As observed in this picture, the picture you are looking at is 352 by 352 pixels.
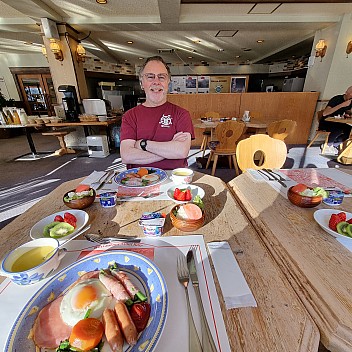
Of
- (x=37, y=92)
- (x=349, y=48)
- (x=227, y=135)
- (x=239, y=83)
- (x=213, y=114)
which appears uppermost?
(x=349, y=48)

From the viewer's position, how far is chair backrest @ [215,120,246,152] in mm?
2744

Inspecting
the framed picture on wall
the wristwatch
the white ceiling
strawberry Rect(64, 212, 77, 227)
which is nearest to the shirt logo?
the wristwatch

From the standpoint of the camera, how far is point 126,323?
37cm

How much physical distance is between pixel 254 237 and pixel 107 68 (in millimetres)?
8968

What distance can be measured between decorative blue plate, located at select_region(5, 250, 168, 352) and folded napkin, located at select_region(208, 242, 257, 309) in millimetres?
149

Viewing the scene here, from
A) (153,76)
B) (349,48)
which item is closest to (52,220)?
(153,76)

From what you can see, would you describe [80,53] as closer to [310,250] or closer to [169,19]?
[169,19]

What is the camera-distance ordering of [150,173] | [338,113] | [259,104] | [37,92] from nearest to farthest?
[150,173] → [338,113] → [259,104] → [37,92]

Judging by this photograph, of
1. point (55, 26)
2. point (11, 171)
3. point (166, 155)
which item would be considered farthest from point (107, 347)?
point (55, 26)

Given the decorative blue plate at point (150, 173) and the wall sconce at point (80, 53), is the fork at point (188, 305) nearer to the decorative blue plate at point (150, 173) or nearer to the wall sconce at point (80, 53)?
the decorative blue plate at point (150, 173)

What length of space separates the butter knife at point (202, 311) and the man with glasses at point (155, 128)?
2.71ft

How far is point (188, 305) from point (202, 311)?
0.03 meters

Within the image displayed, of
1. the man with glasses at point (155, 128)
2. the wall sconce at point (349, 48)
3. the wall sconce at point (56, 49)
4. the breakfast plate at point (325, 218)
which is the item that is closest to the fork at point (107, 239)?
the breakfast plate at point (325, 218)

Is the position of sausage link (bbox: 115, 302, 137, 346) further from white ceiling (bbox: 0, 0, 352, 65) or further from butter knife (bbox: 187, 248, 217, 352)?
white ceiling (bbox: 0, 0, 352, 65)
